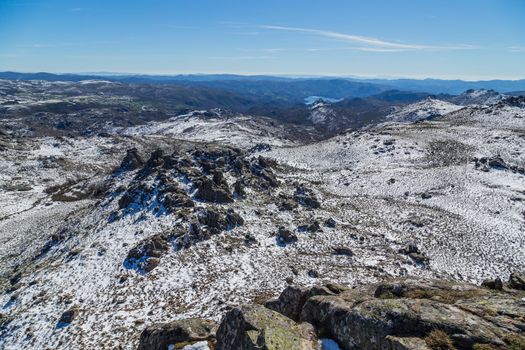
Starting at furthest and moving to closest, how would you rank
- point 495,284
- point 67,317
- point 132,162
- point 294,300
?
1. point 132,162
2. point 67,317
3. point 294,300
4. point 495,284

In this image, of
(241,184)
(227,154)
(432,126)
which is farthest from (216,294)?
(432,126)

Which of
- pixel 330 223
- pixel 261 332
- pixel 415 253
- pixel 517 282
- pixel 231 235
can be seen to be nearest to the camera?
pixel 261 332

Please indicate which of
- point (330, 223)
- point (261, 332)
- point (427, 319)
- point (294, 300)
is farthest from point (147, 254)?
point (427, 319)

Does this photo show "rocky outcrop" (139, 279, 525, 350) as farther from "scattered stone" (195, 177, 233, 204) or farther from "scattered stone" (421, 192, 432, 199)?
"scattered stone" (421, 192, 432, 199)

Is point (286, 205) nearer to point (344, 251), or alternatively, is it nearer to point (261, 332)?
point (344, 251)

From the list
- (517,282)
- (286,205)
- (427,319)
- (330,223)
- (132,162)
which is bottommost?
(330,223)

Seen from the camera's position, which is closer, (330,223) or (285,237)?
(285,237)

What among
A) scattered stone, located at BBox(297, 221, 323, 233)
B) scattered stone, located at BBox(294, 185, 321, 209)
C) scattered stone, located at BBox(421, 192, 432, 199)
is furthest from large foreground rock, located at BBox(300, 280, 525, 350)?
scattered stone, located at BBox(421, 192, 432, 199)

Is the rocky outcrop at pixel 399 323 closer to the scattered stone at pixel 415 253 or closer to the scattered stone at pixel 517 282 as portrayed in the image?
the scattered stone at pixel 517 282
